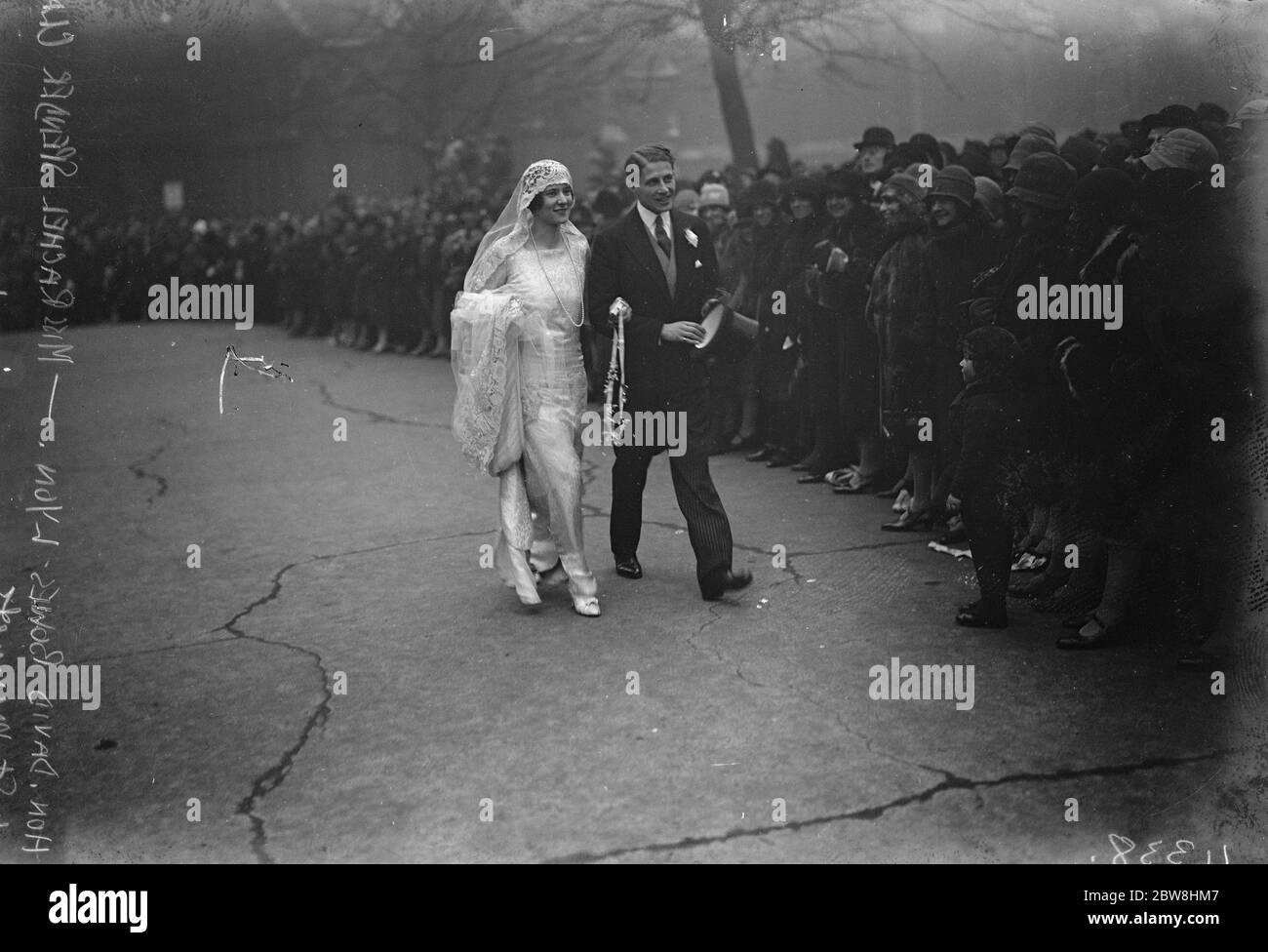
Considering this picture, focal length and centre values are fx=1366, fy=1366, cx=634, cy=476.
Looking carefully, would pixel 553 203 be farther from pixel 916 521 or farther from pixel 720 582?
pixel 916 521

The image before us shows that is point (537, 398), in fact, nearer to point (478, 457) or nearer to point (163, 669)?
point (478, 457)

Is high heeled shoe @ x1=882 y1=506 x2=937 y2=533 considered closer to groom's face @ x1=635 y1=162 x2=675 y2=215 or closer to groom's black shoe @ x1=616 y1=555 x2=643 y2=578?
groom's black shoe @ x1=616 y1=555 x2=643 y2=578

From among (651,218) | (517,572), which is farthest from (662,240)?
(517,572)

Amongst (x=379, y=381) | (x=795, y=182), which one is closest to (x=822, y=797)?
(x=795, y=182)

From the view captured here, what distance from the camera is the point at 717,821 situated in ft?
12.8

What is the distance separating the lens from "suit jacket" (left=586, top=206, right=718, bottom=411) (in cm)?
612

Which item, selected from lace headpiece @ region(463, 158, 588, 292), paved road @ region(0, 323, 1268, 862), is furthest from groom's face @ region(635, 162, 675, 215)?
paved road @ region(0, 323, 1268, 862)

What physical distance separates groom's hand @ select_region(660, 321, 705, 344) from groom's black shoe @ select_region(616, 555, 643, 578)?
1081 mm

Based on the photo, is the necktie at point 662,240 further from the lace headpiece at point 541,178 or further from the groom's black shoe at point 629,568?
the groom's black shoe at point 629,568

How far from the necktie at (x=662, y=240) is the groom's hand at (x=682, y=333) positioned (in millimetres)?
338

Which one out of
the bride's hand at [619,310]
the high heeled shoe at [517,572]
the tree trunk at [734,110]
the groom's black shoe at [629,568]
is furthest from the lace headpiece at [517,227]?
the tree trunk at [734,110]

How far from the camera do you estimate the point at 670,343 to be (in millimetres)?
6219

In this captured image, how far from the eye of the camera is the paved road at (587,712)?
3.88 metres

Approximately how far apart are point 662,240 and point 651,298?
288mm
